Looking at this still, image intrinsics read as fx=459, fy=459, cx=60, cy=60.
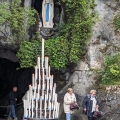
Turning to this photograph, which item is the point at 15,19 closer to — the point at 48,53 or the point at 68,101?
the point at 48,53

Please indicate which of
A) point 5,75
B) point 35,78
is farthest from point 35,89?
point 5,75

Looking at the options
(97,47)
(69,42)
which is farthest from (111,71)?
(69,42)

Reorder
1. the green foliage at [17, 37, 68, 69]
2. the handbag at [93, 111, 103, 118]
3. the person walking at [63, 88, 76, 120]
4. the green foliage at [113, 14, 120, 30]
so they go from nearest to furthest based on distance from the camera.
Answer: the handbag at [93, 111, 103, 118] → the person walking at [63, 88, 76, 120] → the green foliage at [17, 37, 68, 69] → the green foliage at [113, 14, 120, 30]

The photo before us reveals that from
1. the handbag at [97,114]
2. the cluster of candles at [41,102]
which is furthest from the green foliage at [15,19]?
the handbag at [97,114]

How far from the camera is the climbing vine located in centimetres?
1570

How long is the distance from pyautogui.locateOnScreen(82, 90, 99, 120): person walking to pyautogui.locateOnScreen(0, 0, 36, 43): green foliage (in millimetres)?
3555

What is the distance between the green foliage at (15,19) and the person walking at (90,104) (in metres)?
3.55

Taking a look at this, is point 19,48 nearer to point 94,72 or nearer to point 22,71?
point 94,72

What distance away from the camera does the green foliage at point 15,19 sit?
15.4 m

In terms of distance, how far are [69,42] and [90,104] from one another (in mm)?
2962

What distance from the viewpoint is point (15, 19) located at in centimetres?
1554

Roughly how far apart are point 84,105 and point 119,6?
175 inches

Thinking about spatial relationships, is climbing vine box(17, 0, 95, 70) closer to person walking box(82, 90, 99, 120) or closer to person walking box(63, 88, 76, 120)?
person walking box(63, 88, 76, 120)

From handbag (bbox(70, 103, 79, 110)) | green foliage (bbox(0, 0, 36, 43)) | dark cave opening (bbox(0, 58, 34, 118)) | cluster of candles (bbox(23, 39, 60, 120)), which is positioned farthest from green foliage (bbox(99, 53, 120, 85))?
dark cave opening (bbox(0, 58, 34, 118))
